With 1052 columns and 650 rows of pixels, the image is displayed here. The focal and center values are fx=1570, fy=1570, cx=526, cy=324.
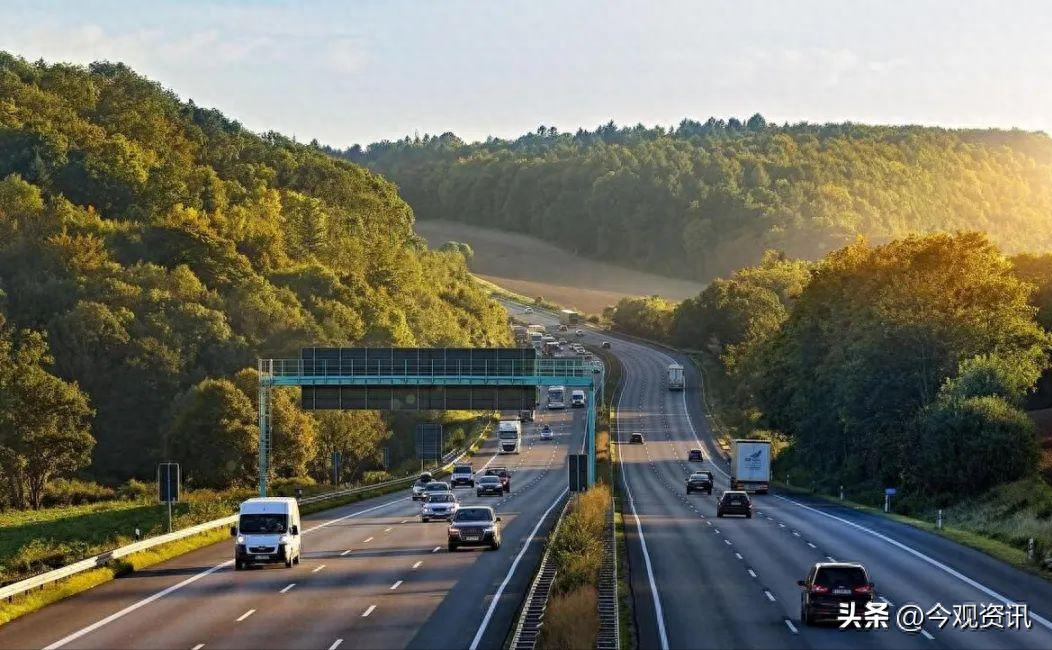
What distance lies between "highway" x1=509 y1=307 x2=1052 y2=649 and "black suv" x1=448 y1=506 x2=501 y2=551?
4900 mm

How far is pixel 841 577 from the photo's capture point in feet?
117

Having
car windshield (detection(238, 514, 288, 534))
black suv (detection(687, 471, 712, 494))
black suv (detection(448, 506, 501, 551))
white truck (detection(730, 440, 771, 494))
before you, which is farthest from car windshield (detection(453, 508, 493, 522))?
black suv (detection(687, 471, 712, 494))

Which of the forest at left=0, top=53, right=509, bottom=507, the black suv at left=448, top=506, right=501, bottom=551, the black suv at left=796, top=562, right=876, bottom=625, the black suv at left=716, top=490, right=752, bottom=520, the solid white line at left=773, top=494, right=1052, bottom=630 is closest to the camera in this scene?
the black suv at left=796, top=562, right=876, bottom=625

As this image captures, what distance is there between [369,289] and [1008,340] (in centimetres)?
9194

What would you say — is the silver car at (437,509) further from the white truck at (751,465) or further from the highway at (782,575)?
the white truck at (751,465)

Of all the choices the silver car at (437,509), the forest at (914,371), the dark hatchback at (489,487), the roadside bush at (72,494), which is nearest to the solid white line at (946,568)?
the forest at (914,371)

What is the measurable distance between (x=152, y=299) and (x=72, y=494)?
34032mm

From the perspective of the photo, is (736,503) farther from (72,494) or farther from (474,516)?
(72,494)

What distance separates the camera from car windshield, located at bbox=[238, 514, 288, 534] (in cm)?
4784

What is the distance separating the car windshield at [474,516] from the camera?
54.6m

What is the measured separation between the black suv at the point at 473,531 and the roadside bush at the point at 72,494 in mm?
59426

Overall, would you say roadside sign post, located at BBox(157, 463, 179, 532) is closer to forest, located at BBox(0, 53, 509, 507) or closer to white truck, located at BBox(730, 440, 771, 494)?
white truck, located at BBox(730, 440, 771, 494)

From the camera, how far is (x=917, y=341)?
9319cm

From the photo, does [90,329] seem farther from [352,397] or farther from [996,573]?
[996,573]
